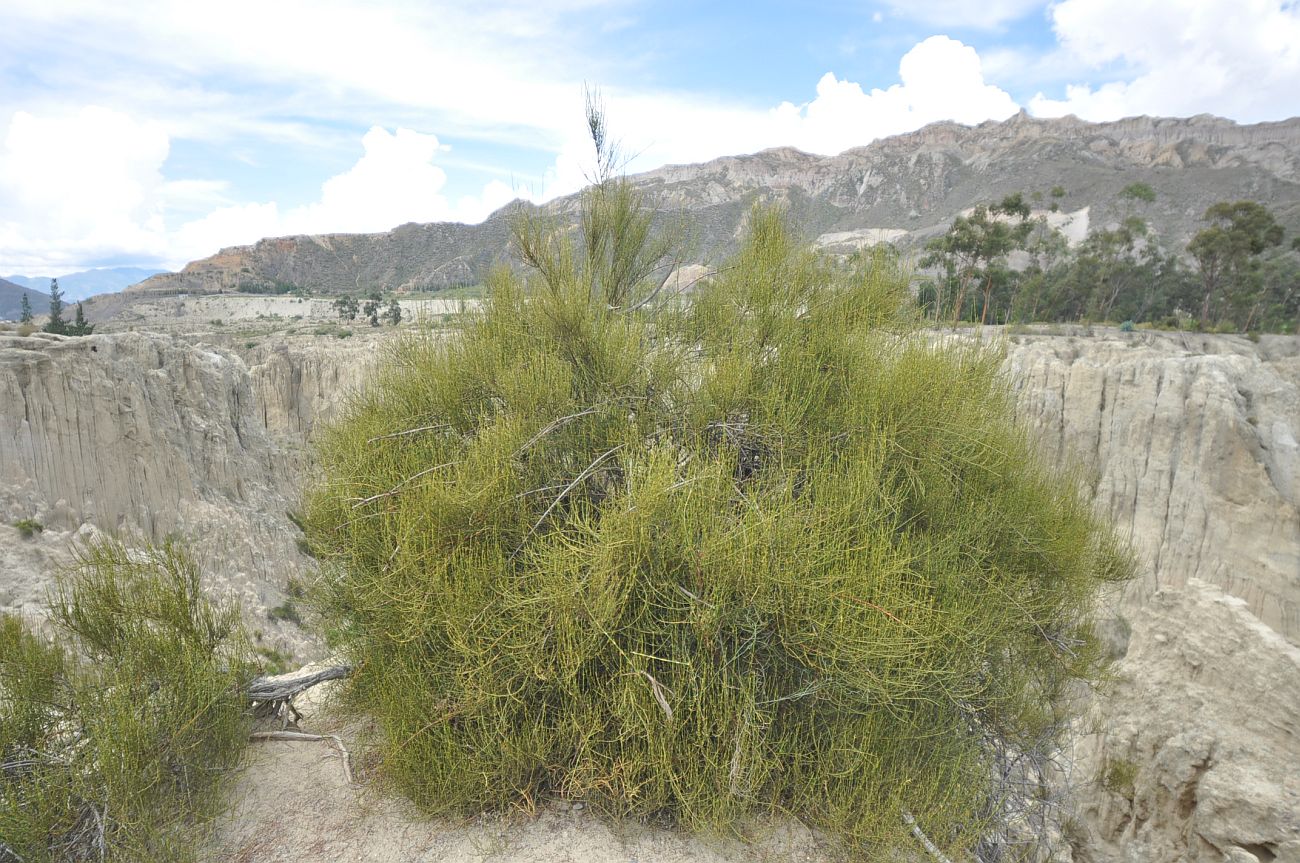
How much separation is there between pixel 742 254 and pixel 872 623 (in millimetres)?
3775

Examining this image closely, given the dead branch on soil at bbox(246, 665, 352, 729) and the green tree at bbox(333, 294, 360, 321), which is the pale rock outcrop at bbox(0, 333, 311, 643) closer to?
the dead branch on soil at bbox(246, 665, 352, 729)

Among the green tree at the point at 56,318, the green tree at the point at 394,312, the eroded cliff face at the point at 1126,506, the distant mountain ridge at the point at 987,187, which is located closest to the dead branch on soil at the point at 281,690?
the eroded cliff face at the point at 1126,506

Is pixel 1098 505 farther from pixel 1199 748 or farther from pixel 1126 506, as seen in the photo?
pixel 1199 748

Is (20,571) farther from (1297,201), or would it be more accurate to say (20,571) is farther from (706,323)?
(1297,201)

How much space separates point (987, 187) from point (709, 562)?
110 metres

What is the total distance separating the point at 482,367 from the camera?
187 inches

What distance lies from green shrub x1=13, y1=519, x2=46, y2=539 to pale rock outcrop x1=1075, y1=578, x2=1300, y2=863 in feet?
55.2

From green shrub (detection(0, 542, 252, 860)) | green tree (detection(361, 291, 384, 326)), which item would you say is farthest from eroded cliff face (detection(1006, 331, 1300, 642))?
green tree (detection(361, 291, 384, 326))

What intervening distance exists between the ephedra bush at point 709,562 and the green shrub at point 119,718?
91 centimetres

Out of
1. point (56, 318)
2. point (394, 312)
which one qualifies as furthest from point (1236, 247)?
point (56, 318)

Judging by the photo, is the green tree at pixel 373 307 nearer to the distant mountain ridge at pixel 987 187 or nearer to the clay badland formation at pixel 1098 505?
the distant mountain ridge at pixel 987 187

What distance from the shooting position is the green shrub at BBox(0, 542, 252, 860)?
10.3 feet

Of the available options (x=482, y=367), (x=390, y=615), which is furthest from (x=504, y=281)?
(x=390, y=615)

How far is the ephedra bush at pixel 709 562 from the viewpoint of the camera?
10.3 ft
